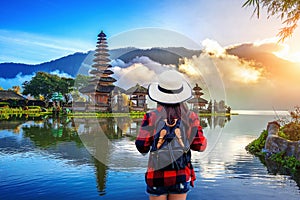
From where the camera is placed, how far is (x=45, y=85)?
52.8m

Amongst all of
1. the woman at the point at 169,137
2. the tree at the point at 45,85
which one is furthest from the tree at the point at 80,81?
the woman at the point at 169,137

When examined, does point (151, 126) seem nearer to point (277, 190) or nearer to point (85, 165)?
point (277, 190)

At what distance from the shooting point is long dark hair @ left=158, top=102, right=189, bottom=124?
2580 millimetres

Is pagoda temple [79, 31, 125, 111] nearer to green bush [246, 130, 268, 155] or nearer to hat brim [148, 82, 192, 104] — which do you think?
green bush [246, 130, 268, 155]

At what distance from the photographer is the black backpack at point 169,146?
2564 millimetres

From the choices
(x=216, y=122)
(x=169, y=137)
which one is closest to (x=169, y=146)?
(x=169, y=137)

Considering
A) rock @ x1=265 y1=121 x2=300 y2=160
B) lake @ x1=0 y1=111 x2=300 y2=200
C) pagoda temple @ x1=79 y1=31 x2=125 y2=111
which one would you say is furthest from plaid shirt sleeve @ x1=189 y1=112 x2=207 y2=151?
pagoda temple @ x1=79 y1=31 x2=125 y2=111

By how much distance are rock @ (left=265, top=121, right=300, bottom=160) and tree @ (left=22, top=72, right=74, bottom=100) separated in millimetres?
48588

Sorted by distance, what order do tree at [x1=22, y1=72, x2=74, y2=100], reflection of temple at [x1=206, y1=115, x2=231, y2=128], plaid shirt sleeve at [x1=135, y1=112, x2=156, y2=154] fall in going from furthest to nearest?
tree at [x1=22, y1=72, x2=74, y2=100] → reflection of temple at [x1=206, y1=115, x2=231, y2=128] → plaid shirt sleeve at [x1=135, y1=112, x2=156, y2=154]

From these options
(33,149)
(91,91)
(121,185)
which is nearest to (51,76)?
(91,91)

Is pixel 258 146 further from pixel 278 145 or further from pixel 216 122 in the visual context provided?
pixel 216 122

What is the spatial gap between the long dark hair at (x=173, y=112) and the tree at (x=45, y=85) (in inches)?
2098

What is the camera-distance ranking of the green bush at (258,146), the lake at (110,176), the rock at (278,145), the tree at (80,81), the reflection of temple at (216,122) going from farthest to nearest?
the tree at (80,81), the reflection of temple at (216,122), the green bush at (258,146), the rock at (278,145), the lake at (110,176)

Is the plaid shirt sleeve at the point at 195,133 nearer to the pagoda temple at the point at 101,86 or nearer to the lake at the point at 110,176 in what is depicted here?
the lake at the point at 110,176
